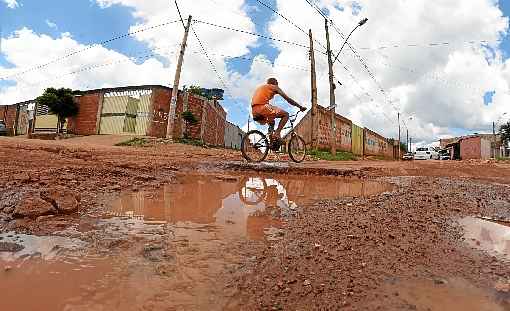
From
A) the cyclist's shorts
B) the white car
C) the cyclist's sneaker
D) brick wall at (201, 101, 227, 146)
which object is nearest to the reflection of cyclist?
the cyclist's shorts

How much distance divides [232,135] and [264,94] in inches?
1097

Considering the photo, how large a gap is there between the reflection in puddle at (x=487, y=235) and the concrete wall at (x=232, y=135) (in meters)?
29.4

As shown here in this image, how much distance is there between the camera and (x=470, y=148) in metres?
41.9

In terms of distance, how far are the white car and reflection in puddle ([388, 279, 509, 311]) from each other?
35871mm

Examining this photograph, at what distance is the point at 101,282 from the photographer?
179 centimetres

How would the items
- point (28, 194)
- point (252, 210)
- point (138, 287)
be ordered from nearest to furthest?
point (138, 287), point (28, 194), point (252, 210)

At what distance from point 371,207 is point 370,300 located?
6.63 ft

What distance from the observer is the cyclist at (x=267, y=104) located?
7.59m

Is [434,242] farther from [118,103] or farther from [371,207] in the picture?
[118,103]

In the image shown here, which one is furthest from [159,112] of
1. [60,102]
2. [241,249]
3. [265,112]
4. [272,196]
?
[241,249]

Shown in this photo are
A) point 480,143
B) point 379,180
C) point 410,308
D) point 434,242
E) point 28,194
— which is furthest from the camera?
point 480,143

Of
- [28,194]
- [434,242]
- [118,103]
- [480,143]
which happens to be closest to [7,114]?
[118,103]

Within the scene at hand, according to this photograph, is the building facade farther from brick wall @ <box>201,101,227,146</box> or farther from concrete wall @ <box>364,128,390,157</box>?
brick wall @ <box>201,101,227,146</box>

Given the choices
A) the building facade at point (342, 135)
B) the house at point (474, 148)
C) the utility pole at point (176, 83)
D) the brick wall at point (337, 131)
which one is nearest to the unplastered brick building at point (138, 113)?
the utility pole at point (176, 83)
